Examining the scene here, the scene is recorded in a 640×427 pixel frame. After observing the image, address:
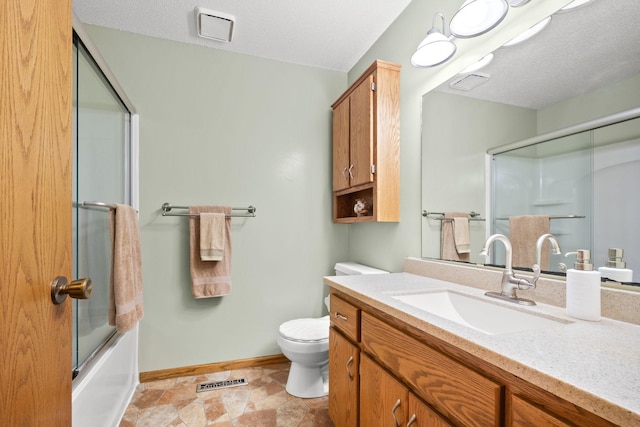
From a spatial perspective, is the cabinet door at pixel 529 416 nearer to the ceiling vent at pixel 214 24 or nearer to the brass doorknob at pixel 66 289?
the brass doorknob at pixel 66 289

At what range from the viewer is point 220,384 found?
209 centimetres

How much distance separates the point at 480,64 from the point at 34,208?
5.44ft

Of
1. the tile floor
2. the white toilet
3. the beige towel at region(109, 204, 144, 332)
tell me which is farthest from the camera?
the white toilet

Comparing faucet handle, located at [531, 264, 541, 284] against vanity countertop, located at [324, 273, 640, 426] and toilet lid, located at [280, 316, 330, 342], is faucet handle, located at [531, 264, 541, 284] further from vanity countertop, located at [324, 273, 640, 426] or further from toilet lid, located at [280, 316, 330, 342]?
toilet lid, located at [280, 316, 330, 342]

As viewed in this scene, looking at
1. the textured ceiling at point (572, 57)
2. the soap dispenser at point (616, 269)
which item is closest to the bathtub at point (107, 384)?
the soap dispenser at point (616, 269)

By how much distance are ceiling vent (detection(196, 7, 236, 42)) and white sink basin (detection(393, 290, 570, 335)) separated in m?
2.00

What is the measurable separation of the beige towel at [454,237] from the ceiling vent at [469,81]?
0.61 m

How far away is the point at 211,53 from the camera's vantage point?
2.33m

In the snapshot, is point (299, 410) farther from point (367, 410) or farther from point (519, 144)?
point (519, 144)

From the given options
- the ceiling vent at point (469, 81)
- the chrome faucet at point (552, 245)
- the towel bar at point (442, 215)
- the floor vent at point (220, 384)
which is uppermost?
the ceiling vent at point (469, 81)

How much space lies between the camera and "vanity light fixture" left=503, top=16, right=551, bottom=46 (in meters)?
1.12

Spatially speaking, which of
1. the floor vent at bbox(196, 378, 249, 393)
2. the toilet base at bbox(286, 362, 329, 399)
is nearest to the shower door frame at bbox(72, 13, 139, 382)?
the floor vent at bbox(196, 378, 249, 393)

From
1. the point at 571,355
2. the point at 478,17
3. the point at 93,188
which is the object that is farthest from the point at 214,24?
the point at 571,355

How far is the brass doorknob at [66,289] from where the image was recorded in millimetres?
659
